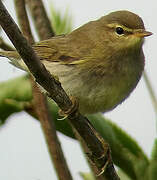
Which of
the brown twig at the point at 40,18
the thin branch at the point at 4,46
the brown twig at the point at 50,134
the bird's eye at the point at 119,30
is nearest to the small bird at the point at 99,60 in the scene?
the bird's eye at the point at 119,30

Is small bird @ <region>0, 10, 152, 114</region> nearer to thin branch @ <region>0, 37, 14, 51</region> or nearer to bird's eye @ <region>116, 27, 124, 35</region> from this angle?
bird's eye @ <region>116, 27, 124, 35</region>

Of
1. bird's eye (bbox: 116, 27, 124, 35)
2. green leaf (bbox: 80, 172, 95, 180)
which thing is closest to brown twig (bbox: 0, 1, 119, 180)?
green leaf (bbox: 80, 172, 95, 180)

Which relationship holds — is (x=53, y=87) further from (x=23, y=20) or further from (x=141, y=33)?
(x=141, y=33)

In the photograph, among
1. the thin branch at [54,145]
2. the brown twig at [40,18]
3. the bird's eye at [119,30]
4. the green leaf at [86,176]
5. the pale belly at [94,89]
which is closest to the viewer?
the thin branch at [54,145]

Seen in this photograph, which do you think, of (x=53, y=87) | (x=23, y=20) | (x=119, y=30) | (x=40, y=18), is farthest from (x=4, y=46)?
(x=119, y=30)

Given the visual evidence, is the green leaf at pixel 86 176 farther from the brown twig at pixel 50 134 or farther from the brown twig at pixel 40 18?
the brown twig at pixel 40 18

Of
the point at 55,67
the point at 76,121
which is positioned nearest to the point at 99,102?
the point at 55,67
